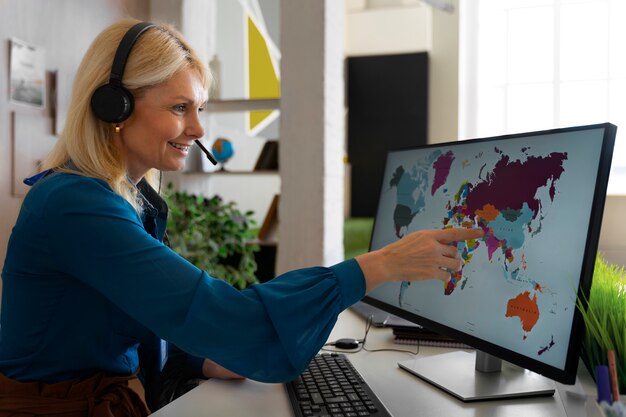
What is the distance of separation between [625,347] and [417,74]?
3.67 m

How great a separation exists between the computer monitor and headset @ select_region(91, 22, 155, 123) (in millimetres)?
578

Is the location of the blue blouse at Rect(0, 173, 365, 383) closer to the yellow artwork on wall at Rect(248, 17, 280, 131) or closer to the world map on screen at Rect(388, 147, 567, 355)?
the world map on screen at Rect(388, 147, 567, 355)

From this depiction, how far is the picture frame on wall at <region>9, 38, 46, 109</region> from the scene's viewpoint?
2258mm

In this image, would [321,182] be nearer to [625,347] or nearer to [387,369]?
[387,369]

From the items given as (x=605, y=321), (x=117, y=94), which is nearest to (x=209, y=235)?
(x=117, y=94)

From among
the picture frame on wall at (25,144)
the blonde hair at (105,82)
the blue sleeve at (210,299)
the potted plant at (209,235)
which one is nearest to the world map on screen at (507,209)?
the blue sleeve at (210,299)

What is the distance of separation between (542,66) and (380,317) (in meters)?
2.85

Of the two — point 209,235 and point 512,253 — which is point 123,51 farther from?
point 209,235

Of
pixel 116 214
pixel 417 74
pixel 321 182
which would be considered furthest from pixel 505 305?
pixel 417 74

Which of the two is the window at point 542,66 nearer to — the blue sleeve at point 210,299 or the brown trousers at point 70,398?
the blue sleeve at point 210,299

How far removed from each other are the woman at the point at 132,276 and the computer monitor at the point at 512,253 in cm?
6

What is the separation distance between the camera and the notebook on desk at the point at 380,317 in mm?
1339

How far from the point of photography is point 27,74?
2.34 meters

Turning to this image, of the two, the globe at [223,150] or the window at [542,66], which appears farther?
the window at [542,66]
